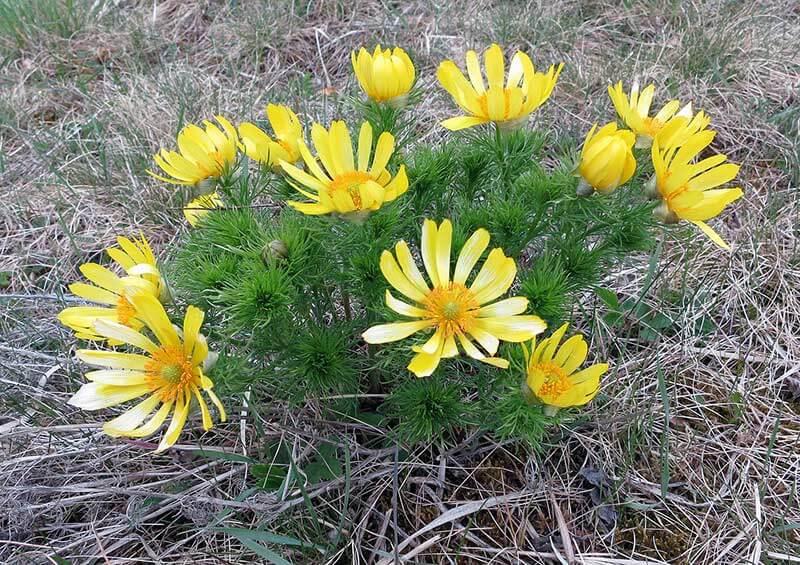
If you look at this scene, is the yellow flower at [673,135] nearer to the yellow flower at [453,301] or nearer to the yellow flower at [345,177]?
the yellow flower at [453,301]

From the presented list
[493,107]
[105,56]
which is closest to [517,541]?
[493,107]

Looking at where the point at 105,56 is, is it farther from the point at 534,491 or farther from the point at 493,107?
the point at 534,491

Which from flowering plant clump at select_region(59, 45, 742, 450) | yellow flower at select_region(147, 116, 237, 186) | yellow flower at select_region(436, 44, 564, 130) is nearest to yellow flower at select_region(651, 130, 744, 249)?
flowering plant clump at select_region(59, 45, 742, 450)

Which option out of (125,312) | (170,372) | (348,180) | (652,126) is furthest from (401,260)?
(652,126)

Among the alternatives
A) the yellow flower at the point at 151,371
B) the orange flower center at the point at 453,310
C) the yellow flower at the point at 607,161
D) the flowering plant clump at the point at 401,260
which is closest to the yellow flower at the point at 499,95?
the flowering plant clump at the point at 401,260

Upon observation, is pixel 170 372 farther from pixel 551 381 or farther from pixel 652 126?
pixel 652 126

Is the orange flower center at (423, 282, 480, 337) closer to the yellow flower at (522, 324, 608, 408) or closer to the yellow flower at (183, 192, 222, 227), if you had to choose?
the yellow flower at (522, 324, 608, 408)
